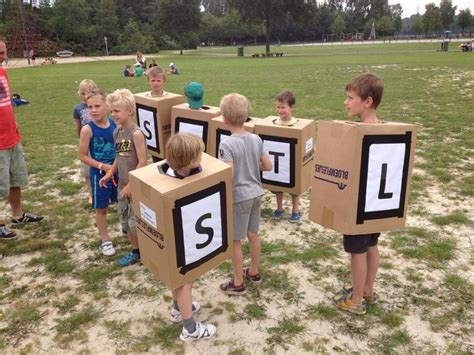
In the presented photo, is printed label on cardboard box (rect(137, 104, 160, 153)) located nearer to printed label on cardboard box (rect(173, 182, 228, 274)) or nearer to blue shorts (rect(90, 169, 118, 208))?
blue shorts (rect(90, 169, 118, 208))

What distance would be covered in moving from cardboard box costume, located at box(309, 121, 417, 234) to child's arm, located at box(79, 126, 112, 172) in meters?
2.01

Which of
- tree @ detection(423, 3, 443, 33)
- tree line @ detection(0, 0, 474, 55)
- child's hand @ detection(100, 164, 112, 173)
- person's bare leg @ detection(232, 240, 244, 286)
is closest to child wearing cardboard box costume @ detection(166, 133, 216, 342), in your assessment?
person's bare leg @ detection(232, 240, 244, 286)

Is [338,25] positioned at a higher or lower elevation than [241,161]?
higher

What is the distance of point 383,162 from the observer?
265cm

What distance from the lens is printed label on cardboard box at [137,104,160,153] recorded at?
4610 mm

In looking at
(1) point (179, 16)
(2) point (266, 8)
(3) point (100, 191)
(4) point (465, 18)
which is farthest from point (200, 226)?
(4) point (465, 18)

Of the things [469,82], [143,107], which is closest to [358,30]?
[469,82]

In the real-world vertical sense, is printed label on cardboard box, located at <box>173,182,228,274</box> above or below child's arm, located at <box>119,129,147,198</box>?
below

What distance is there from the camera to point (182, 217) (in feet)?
7.89

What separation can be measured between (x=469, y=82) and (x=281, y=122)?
13.6 meters

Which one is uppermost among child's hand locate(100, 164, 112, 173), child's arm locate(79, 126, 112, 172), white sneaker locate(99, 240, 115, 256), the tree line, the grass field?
the tree line

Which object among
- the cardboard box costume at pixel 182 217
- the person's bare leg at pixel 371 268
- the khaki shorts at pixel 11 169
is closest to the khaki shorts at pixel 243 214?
the cardboard box costume at pixel 182 217

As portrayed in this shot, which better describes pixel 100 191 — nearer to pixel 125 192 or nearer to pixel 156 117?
pixel 125 192

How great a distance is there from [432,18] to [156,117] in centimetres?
8161
